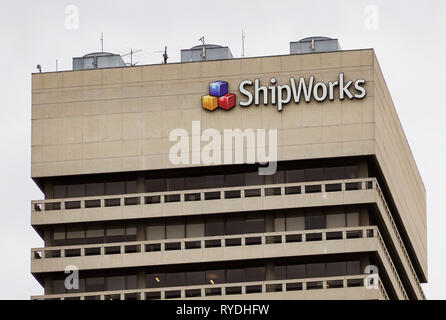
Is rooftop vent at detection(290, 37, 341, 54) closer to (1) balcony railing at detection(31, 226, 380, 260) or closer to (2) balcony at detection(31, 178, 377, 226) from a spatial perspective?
(2) balcony at detection(31, 178, 377, 226)

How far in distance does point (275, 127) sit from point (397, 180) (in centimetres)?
1840

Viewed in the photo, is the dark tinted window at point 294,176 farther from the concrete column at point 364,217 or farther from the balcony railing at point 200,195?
the concrete column at point 364,217

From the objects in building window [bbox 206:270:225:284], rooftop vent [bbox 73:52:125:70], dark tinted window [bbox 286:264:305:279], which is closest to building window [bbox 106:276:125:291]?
building window [bbox 206:270:225:284]

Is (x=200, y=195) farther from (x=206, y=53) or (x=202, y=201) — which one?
(x=206, y=53)

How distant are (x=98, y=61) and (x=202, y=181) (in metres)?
17.4

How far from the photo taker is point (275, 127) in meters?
164

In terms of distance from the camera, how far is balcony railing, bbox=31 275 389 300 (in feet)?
524

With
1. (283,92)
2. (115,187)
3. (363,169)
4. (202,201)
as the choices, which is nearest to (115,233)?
(115,187)

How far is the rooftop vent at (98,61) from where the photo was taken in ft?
571

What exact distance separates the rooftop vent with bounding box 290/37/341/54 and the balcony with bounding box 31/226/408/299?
19648 mm

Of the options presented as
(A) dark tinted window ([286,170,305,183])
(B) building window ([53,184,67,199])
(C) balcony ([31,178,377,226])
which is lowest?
(C) balcony ([31,178,377,226])

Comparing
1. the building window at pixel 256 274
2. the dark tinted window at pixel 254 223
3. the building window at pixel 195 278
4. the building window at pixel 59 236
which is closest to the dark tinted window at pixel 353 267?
the building window at pixel 256 274
